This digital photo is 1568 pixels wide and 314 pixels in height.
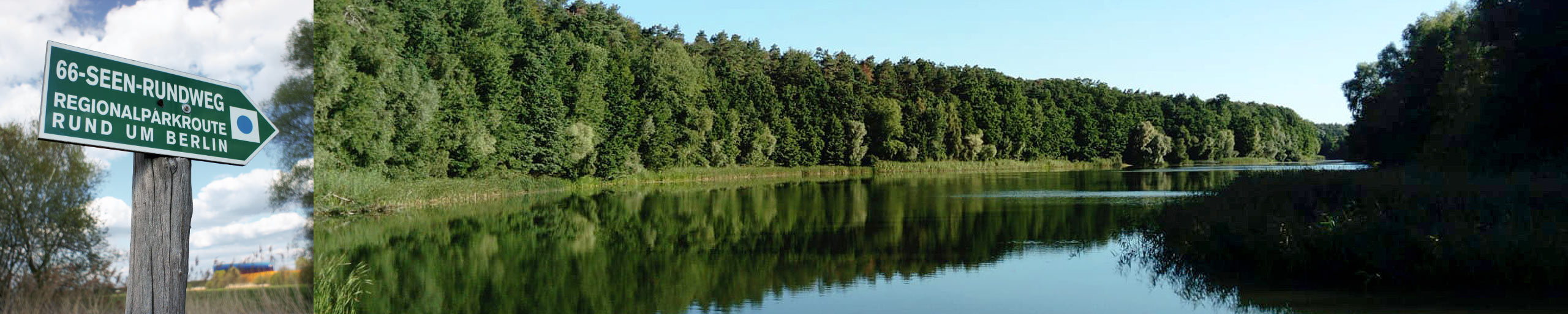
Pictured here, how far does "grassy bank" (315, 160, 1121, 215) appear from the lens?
861 inches

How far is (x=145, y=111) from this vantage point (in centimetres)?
196

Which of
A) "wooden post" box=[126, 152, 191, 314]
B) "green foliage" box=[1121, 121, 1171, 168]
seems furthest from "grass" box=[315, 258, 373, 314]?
"green foliage" box=[1121, 121, 1171, 168]

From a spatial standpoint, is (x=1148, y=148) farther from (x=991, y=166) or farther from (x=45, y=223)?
(x=45, y=223)

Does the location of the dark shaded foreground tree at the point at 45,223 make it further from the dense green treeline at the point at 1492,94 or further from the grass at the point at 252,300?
the dense green treeline at the point at 1492,94

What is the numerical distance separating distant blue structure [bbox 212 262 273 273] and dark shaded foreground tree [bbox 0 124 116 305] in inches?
22.4

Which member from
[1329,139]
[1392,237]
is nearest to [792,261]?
→ [1392,237]

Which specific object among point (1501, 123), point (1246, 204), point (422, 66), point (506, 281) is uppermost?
point (422, 66)

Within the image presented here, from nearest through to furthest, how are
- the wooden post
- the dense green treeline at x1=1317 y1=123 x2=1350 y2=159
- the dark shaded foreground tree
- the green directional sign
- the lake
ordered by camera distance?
the green directional sign → the wooden post → the dark shaded foreground tree → the lake → the dense green treeline at x1=1317 y1=123 x2=1350 y2=159

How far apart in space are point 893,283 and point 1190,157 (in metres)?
84.8

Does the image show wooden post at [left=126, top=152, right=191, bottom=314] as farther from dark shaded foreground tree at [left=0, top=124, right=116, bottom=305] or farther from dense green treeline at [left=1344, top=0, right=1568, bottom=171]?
dense green treeline at [left=1344, top=0, right=1568, bottom=171]

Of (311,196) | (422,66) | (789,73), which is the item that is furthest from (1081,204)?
(789,73)

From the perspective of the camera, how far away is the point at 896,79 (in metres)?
73.5

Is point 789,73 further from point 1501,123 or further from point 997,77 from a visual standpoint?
point 1501,123

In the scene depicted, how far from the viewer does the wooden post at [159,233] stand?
2.08 m
